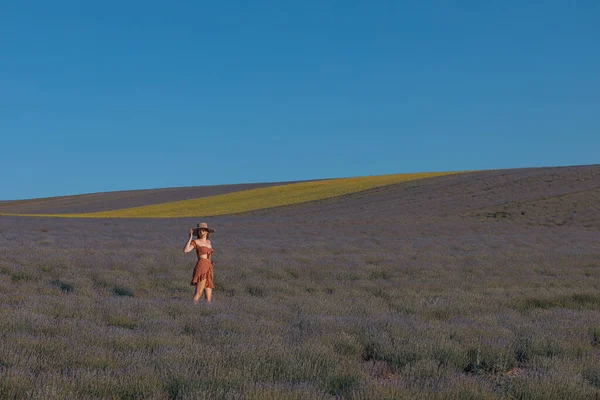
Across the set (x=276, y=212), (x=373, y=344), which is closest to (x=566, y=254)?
(x=373, y=344)

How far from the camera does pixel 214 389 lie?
15.7 feet

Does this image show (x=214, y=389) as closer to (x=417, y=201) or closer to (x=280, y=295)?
(x=280, y=295)

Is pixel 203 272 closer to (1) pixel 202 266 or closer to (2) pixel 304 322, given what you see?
(1) pixel 202 266

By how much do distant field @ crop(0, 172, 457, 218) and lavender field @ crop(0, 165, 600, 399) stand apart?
28141 mm

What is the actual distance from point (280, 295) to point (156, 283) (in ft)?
9.35

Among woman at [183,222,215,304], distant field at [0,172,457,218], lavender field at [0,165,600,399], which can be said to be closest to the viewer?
lavender field at [0,165,600,399]

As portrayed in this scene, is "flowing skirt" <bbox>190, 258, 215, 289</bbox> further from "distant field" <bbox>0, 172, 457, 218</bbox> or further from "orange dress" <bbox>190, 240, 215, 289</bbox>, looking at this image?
"distant field" <bbox>0, 172, 457, 218</bbox>

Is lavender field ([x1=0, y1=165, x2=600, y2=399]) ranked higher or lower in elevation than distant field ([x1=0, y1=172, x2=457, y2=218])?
lower

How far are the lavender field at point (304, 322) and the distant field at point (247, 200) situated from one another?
2814cm

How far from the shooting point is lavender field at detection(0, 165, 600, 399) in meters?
4.99

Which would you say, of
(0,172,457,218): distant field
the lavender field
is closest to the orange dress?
the lavender field

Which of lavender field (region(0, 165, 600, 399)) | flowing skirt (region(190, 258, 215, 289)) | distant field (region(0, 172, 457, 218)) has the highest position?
distant field (region(0, 172, 457, 218))

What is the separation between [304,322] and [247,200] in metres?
48.5

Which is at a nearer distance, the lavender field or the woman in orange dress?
the lavender field
